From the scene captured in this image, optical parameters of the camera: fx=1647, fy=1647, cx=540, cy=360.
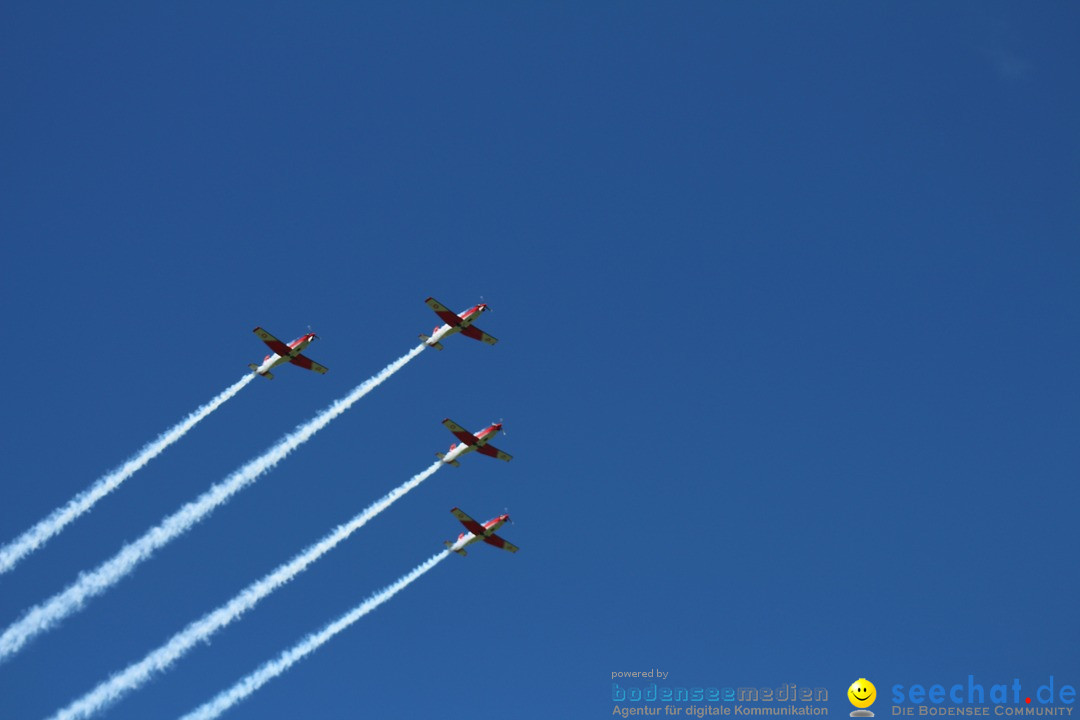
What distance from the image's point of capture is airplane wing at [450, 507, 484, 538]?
381 feet

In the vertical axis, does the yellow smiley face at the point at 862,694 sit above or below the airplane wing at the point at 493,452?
below

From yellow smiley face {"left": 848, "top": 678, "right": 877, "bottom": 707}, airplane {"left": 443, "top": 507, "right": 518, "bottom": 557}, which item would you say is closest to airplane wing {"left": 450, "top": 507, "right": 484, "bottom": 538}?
airplane {"left": 443, "top": 507, "right": 518, "bottom": 557}

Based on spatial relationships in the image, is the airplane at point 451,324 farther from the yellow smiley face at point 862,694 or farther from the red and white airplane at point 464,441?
the yellow smiley face at point 862,694

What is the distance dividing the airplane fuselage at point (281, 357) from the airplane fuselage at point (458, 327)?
795 centimetres

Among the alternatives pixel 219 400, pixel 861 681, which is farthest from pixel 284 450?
pixel 861 681

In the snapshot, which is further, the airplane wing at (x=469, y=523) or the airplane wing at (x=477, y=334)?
the airplane wing at (x=469, y=523)

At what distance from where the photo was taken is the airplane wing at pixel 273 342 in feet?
353

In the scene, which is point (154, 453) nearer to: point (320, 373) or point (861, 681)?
point (320, 373)

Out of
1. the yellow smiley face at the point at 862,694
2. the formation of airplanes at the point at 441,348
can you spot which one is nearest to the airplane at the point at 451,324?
the formation of airplanes at the point at 441,348

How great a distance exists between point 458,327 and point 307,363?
436 inches

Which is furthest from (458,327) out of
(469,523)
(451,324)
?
(469,523)

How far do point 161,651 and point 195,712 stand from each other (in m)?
4.77

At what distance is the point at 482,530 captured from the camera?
4614 inches

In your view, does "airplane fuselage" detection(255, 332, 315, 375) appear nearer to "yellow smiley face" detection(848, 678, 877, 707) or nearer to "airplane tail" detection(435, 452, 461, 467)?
"airplane tail" detection(435, 452, 461, 467)
